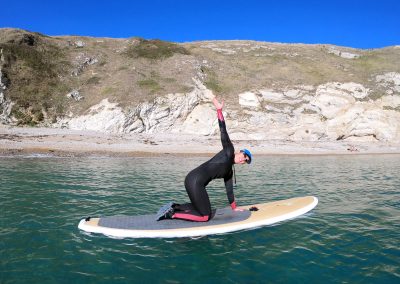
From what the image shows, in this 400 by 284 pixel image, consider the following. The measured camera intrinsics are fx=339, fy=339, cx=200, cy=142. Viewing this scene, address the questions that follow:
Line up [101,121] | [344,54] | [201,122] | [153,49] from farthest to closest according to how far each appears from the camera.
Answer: [344,54], [153,49], [201,122], [101,121]

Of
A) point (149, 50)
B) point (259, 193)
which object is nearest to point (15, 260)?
point (259, 193)

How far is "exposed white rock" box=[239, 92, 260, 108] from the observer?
48191mm

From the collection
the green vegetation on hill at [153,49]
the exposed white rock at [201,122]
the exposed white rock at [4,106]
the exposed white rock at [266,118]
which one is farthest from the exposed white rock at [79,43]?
the exposed white rock at [201,122]

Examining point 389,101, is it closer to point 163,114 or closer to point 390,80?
point 390,80

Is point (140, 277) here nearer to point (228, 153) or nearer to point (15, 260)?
point (15, 260)

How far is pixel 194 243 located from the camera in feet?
26.9

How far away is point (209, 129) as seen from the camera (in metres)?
43.5

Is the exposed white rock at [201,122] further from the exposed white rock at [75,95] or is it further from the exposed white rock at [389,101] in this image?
the exposed white rock at [389,101]

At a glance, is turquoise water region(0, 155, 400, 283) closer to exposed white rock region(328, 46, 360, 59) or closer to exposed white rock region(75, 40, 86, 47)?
exposed white rock region(75, 40, 86, 47)

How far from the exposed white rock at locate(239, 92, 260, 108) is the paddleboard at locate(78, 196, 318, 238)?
38807 millimetres

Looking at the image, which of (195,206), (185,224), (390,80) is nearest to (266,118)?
(390,80)

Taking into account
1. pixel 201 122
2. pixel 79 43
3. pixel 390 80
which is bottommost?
pixel 201 122

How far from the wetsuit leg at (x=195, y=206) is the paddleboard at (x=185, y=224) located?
0.50ft

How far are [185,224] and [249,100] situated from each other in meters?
41.6
